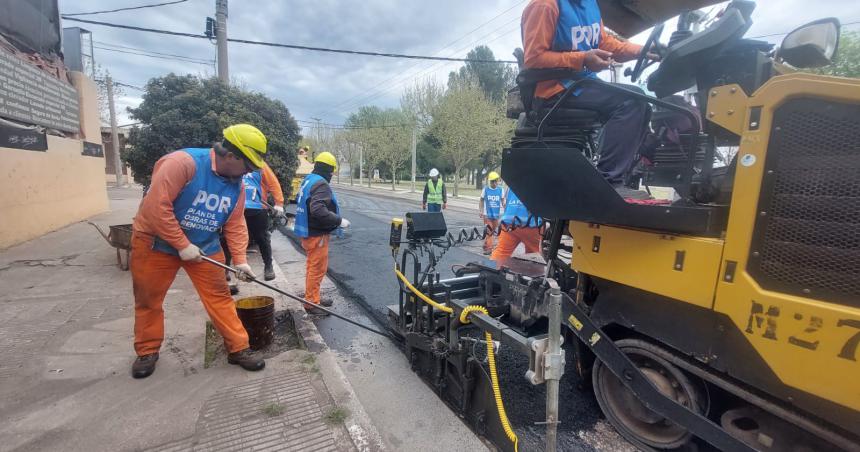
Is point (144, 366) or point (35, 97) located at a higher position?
point (35, 97)

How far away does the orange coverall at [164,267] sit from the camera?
9.16 feet

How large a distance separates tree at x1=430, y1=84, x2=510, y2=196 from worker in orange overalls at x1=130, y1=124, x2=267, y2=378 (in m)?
22.2

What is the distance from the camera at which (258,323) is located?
344 centimetres

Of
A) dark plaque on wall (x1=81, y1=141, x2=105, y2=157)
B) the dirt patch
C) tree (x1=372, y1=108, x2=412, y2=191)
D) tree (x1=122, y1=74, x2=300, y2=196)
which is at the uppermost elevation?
tree (x1=372, y1=108, x2=412, y2=191)

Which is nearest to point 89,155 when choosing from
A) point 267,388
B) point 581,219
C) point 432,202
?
point 432,202

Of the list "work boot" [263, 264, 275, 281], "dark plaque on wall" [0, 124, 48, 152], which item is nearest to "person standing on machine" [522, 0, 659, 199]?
"work boot" [263, 264, 275, 281]

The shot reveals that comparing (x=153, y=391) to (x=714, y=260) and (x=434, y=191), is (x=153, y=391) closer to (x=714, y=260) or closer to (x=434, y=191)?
(x=714, y=260)

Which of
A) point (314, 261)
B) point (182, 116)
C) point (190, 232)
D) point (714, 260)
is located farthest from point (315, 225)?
point (182, 116)

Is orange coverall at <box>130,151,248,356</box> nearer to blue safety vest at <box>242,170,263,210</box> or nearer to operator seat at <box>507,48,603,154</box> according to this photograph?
blue safety vest at <box>242,170,263,210</box>

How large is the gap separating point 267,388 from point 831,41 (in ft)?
12.3

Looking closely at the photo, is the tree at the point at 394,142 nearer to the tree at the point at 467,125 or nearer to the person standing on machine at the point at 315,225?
the tree at the point at 467,125

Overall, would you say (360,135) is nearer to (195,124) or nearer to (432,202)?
(432,202)

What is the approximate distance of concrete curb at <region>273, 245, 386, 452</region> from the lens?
7.64 ft

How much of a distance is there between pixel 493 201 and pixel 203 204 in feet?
19.3
